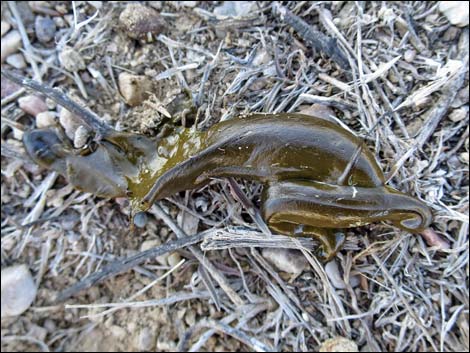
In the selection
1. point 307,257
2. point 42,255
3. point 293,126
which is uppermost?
point 293,126

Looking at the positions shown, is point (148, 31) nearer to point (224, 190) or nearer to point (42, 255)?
point (224, 190)

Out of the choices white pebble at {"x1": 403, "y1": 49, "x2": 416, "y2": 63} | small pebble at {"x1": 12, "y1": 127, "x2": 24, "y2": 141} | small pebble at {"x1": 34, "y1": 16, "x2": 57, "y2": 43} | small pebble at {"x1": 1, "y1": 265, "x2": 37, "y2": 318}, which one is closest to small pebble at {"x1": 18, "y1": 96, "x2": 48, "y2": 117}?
small pebble at {"x1": 12, "y1": 127, "x2": 24, "y2": 141}

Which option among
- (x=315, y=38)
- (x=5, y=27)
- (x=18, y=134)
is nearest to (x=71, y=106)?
(x=18, y=134)

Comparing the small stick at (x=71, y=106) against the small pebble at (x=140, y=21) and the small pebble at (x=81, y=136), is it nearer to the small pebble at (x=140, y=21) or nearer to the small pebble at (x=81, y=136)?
the small pebble at (x=81, y=136)

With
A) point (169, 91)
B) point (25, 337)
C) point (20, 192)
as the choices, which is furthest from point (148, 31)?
point (25, 337)

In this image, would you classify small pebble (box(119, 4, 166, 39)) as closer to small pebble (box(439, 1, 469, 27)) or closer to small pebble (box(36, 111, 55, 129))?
small pebble (box(36, 111, 55, 129))

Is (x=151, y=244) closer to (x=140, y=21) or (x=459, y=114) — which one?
(x=140, y=21)
